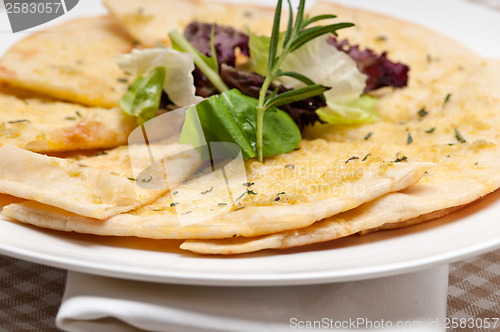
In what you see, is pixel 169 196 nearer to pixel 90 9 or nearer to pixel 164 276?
pixel 164 276

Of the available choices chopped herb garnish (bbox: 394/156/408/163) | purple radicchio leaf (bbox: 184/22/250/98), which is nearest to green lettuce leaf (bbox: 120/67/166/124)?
purple radicchio leaf (bbox: 184/22/250/98)

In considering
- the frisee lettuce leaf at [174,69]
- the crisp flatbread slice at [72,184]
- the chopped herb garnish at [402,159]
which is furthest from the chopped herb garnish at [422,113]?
the crisp flatbread slice at [72,184]

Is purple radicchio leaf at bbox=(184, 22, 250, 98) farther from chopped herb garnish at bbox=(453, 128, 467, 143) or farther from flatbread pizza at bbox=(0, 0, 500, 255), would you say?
chopped herb garnish at bbox=(453, 128, 467, 143)

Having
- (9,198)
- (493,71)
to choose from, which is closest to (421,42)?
(493,71)

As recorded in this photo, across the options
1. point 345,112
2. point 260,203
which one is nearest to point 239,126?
point 260,203

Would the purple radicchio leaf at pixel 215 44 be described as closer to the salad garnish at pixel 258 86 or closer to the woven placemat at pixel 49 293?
the salad garnish at pixel 258 86

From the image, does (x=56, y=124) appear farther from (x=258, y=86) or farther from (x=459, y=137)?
(x=459, y=137)
